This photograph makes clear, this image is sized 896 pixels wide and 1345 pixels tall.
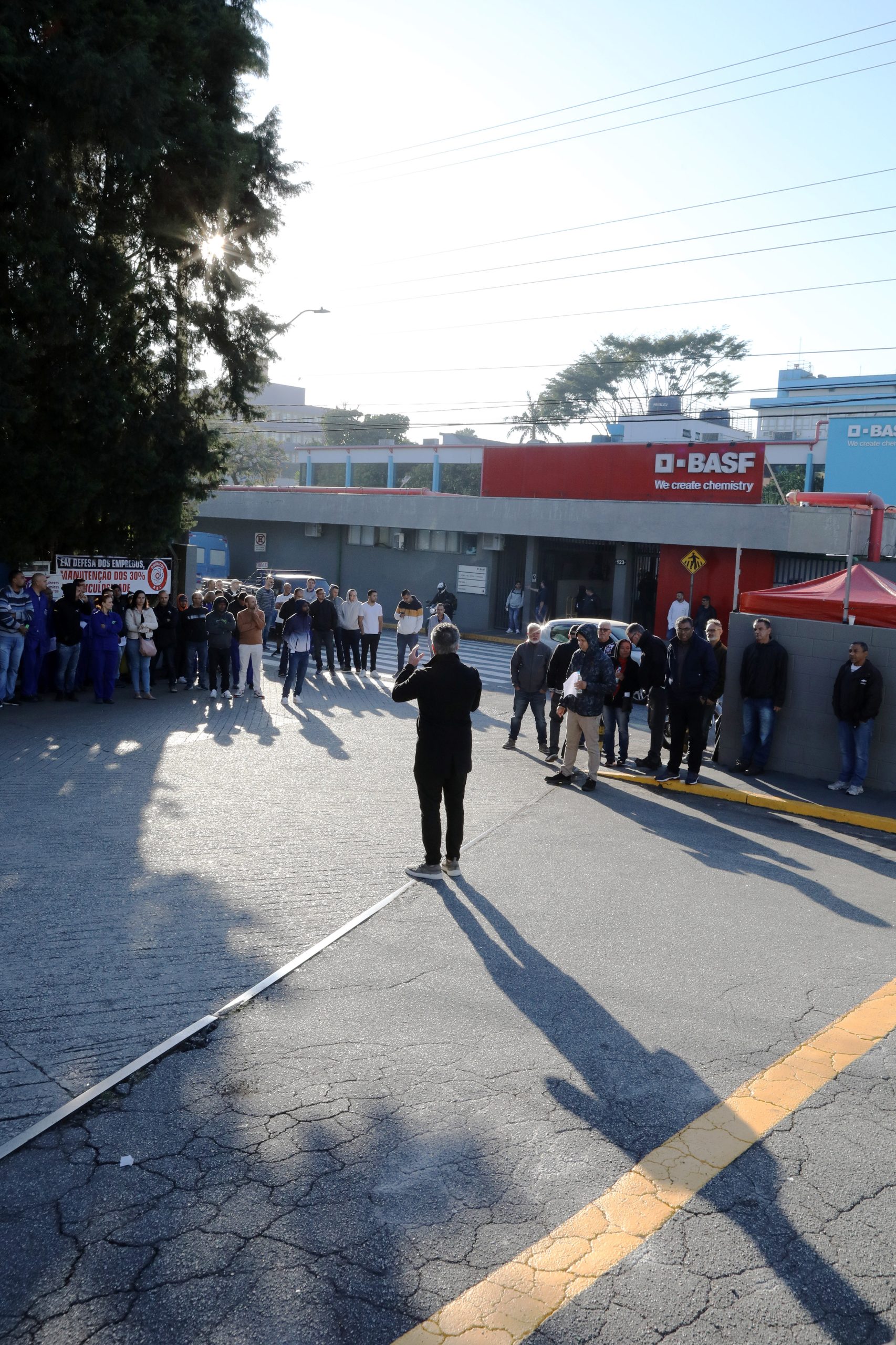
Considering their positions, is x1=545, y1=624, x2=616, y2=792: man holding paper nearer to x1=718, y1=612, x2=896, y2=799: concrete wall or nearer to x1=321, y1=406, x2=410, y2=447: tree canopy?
x1=718, y1=612, x2=896, y2=799: concrete wall

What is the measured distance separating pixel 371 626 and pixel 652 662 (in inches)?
371

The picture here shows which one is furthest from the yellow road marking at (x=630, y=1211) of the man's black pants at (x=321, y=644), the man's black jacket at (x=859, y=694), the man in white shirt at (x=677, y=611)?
the man in white shirt at (x=677, y=611)

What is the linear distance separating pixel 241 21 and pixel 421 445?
127 feet

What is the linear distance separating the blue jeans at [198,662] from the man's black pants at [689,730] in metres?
9.01

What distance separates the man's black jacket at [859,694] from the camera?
12305mm

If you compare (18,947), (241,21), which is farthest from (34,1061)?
(241,21)

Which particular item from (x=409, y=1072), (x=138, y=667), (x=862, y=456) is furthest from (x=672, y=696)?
(x=862, y=456)

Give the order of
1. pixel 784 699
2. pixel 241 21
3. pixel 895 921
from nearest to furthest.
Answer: pixel 895 921, pixel 784 699, pixel 241 21

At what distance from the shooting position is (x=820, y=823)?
11.7 m

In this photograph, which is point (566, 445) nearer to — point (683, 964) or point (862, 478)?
point (862, 478)

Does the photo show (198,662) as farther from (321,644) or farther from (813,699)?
(813,699)

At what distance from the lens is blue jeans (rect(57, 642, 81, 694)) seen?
16922mm

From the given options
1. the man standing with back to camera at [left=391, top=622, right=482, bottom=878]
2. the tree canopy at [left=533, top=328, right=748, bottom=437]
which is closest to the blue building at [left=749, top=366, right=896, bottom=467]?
the tree canopy at [left=533, top=328, right=748, bottom=437]

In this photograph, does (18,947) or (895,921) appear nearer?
(18,947)
